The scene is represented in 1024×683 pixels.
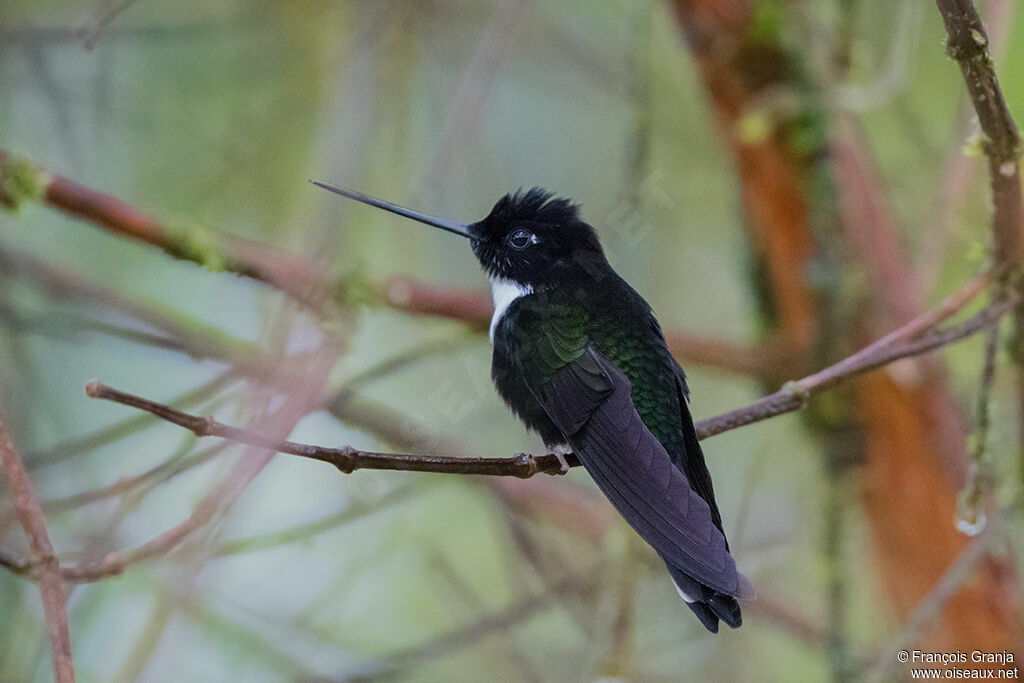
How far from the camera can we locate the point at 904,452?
329 cm

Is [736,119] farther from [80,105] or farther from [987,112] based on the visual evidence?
[80,105]

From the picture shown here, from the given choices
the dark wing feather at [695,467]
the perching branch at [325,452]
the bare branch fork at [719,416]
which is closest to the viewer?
the perching branch at [325,452]

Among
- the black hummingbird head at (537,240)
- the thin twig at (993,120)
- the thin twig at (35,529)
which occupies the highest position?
the black hummingbird head at (537,240)

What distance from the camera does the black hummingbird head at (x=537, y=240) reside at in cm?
221

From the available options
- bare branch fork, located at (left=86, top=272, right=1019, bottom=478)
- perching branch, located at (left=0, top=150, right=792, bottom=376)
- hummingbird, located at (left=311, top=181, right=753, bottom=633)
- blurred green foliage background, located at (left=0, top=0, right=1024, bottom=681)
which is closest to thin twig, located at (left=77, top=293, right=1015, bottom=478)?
bare branch fork, located at (left=86, top=272, right=1019, bottom=478)

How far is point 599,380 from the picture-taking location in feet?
6.22

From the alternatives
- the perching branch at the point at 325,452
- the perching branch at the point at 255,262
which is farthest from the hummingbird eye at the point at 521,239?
the perching branch at the point at 325,452

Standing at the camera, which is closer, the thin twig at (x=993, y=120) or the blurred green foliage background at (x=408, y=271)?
the thin twig at (x=993, y=120)

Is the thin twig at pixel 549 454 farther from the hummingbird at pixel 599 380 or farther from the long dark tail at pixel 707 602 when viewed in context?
the long dark tail at pixel 707 602

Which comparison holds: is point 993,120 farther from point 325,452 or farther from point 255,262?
point 255,262

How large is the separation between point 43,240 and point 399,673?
2.37 metres

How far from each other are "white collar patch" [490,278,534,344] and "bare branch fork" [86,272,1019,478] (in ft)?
1.30

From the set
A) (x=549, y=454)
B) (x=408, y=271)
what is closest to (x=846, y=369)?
(x=549, y=454)

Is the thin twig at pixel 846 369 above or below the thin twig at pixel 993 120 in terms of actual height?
below
